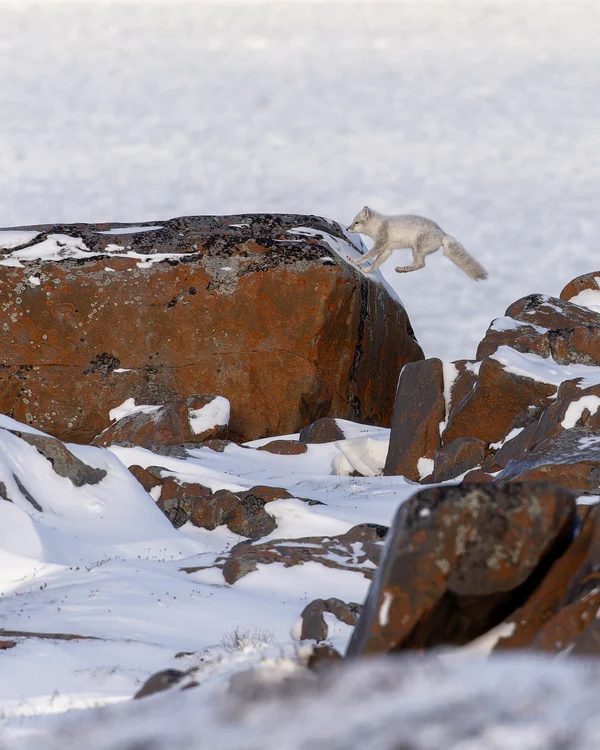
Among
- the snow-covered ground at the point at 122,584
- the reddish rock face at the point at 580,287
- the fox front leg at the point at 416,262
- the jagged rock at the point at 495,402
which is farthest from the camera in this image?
the reddish rock face at the point at 580,287

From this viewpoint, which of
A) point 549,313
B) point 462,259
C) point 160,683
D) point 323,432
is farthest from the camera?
point 549,313

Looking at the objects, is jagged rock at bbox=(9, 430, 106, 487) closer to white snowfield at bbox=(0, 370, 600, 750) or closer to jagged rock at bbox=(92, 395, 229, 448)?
white snowfield at bbox=(0, 370, 600, 750)

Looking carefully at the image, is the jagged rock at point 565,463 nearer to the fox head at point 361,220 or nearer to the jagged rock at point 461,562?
the jagged rock at point 461,562

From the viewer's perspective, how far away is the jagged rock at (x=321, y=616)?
20.7 feet

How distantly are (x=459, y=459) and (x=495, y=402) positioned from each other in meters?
1.44

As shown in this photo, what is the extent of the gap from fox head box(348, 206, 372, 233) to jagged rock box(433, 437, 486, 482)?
→ 474cm

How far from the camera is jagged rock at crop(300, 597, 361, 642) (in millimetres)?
6297

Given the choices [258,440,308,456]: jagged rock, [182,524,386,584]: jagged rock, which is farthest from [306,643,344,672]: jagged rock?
[258,440,308,456]: jagged rock

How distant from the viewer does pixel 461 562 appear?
371 cm

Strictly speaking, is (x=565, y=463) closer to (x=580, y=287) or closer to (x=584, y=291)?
(x=584, y=291)

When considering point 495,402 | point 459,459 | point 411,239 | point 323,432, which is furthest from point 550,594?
point 323,432

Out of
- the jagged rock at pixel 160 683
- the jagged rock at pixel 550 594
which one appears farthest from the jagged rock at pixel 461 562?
the jagged rock at pixel 160 683

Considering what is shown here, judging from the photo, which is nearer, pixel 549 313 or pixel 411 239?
pixel 411 239

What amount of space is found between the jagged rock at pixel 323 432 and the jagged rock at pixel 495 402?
9.33 feet
